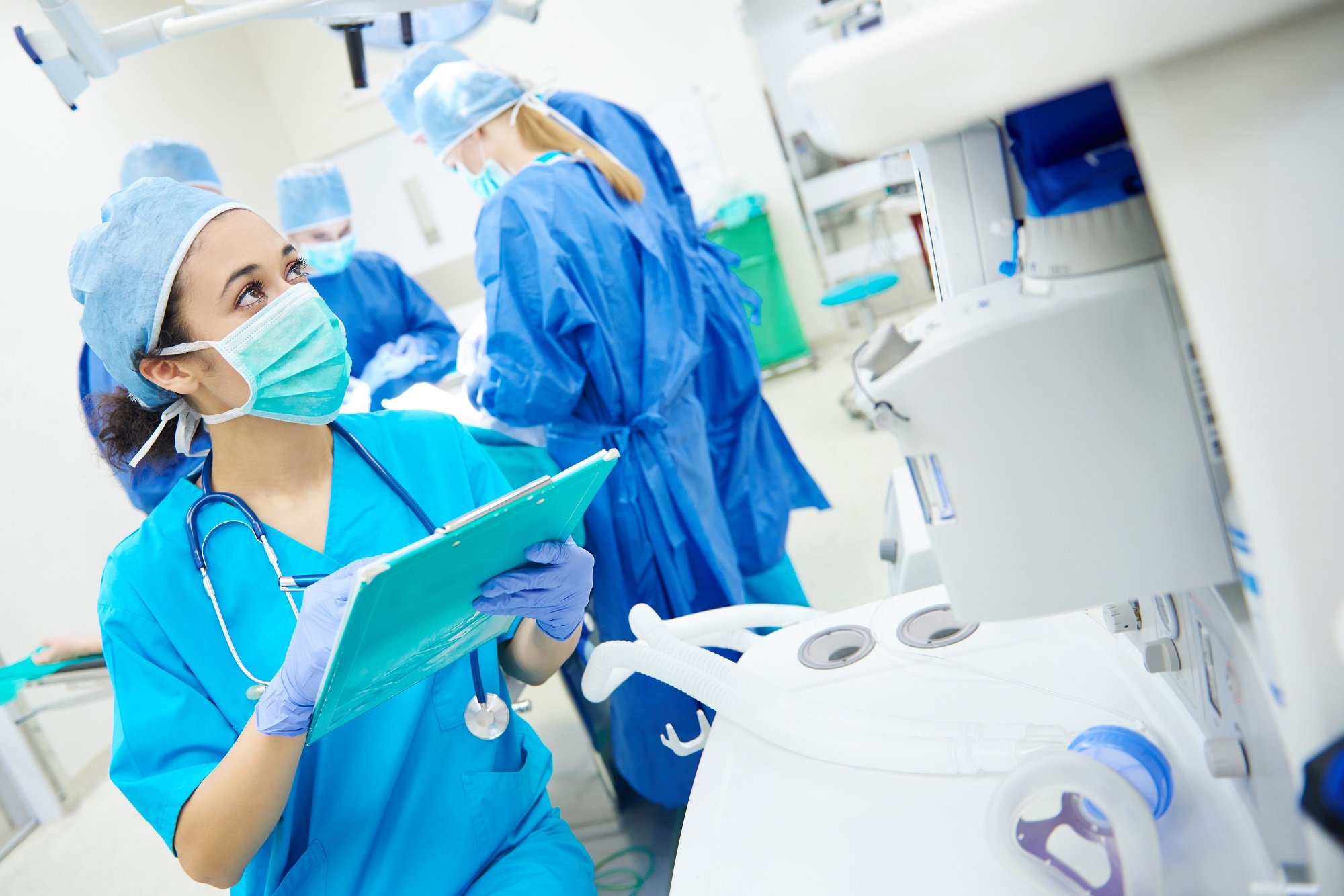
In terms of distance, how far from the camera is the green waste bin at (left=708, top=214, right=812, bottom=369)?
5.32 meters

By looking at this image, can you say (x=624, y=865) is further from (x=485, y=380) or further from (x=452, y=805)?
(x=485, y=380)

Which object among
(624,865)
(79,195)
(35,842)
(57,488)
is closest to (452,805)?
(624,865)

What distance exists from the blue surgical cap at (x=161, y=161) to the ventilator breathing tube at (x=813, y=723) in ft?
7.38

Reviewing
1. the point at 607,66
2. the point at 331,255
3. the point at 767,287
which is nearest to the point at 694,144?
the point at 607,66

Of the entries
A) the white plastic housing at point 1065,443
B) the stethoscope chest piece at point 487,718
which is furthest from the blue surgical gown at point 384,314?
the white plastic housing at point 1065,443

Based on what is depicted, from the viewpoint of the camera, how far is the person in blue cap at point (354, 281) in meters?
3.01

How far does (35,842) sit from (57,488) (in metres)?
1.16

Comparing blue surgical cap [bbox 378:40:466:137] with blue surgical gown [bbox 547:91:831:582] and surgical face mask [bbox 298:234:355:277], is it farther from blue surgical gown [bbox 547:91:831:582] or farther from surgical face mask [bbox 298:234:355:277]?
surgical face mask [bbox 298:234:355:277]

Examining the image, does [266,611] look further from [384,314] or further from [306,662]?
[384,314]

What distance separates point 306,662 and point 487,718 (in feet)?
1.01

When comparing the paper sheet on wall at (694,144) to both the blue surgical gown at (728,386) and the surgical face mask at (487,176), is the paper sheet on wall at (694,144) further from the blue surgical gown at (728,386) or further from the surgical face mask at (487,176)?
the surgical face mask at (487,176)

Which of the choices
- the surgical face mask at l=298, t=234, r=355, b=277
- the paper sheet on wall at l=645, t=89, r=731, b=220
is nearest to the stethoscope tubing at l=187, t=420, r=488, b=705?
the surgical face mask at l=298, t=234, r=355, b=277

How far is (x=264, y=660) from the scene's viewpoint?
1.08 metres

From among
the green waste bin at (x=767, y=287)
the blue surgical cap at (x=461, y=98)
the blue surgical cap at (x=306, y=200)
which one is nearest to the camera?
the blue surgical cap at (x=461, y=98)
